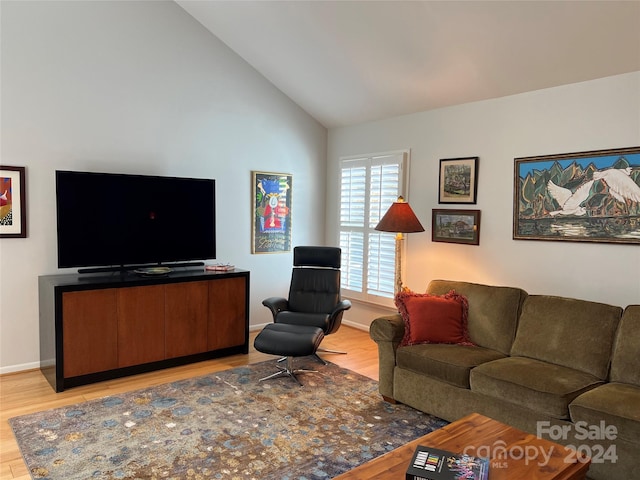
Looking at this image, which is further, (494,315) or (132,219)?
A: (132,219)

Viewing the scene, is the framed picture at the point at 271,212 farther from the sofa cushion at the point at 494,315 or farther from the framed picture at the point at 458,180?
the sofa cushion at the point at 494,315

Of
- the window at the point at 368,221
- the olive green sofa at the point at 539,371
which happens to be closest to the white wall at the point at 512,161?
the window at the point at 368,221

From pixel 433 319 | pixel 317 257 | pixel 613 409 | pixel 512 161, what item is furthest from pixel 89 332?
pixel 512 161

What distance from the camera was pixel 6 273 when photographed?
13.4ft

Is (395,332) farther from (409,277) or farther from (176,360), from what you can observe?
(176,360)

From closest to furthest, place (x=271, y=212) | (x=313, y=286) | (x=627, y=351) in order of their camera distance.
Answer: (x=627, y=351), (x=313, y=286), (x=271, y=212)

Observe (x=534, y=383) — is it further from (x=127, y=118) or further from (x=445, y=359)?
(x=127, y=118)

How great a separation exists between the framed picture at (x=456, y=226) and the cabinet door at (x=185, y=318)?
7.79 feet

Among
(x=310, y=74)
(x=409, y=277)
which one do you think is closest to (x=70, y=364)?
(x=409, y=277)

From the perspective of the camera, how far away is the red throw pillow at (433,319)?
3660 mm

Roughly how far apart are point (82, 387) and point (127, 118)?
8.23 ft

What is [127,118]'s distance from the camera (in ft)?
15.1

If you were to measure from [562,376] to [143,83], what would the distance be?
4.41 m

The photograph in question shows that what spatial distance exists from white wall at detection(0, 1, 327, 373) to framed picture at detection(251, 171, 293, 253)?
0.32 feet
